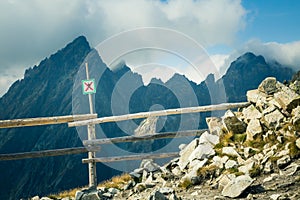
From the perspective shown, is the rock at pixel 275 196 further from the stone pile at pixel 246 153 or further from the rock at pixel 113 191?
the rock at pixel 113 191

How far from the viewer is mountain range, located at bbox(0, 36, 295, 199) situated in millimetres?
135512

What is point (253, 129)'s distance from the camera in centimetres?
712

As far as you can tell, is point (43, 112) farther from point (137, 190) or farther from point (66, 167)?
point (137, 190)

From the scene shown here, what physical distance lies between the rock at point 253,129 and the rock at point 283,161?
59.0 inches

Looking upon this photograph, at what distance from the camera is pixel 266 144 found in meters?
6.52

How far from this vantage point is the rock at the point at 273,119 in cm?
689

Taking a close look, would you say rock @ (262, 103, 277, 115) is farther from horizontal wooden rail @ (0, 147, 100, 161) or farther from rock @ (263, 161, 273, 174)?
horizontal wooden rail @ (0, 147, 100, 161)

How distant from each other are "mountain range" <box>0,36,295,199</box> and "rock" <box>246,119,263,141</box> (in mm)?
108082

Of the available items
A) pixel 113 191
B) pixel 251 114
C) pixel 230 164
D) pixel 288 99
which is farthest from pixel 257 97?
pixel 113 191

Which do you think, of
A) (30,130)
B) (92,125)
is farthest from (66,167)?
(92,125)

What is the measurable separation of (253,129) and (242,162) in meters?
1.32

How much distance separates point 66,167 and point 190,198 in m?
142

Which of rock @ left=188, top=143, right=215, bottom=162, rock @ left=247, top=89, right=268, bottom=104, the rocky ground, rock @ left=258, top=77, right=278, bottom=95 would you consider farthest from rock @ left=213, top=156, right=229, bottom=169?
rock @ left=258, top=77, right=278, bottom=95

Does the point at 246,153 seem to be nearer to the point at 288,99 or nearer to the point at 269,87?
the point at 288,99
